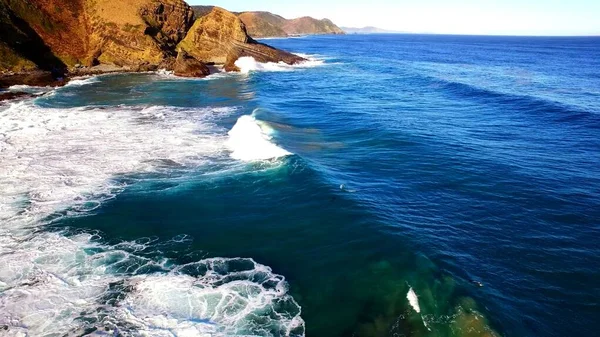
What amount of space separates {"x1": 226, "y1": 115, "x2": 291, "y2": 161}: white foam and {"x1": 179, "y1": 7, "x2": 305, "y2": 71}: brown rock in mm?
46397

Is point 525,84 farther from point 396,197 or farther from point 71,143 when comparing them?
point 71,143

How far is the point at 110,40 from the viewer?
66.7 m

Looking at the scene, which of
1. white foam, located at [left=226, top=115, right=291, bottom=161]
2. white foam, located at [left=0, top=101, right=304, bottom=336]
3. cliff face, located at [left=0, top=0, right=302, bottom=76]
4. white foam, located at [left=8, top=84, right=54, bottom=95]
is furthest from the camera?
cliff face, located at [left=0, top=0, right=302, bottom=76]

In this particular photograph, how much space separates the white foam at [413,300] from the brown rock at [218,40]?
67.0 m

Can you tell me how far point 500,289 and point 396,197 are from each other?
7.50m

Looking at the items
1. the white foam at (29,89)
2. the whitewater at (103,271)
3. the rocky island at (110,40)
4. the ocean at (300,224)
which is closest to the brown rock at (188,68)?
the rocky island at (110,40)

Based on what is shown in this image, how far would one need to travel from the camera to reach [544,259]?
589 inches

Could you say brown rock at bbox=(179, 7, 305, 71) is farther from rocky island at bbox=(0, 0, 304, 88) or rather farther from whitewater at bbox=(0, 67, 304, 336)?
whitewater at bbox=(0, 67, 304, 336)

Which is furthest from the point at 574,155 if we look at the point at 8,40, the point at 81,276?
the point at 8,40

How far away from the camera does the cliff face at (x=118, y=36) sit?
57.7m

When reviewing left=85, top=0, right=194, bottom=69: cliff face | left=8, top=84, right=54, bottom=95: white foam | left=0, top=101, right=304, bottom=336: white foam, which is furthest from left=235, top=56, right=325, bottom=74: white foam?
left=0, top=101, right=304, bottom=336: white foam

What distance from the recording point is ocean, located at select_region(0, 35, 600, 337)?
1216 centimetres

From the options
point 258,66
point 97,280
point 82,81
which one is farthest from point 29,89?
point 97,280

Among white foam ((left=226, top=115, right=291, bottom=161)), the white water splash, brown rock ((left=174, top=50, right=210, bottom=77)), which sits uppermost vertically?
brown rock ((left=174, top=50, right=210, bottom=77))
